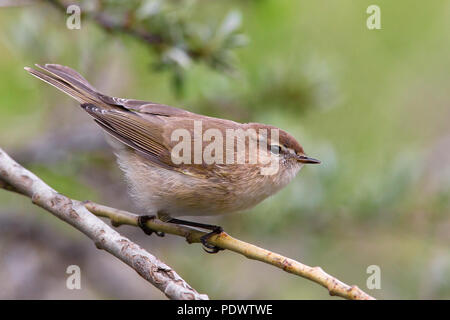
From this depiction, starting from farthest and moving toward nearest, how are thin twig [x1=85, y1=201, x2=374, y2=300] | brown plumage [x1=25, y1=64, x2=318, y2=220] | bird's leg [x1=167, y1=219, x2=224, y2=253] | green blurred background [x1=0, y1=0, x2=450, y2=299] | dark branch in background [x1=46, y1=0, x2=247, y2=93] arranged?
green blurred background [x1=0, y1=0, x2=450, y2=299]
dark branch in background [x1=46, y1=0, x2=247, y2=93]
brown plumage [x1=25, y1=64, x2=318, y2=220]
bird's leg [x1=167, y1=219, x2=224, y2=253]
thin twig [x1=85, y1=201, x2=374, y2=300]

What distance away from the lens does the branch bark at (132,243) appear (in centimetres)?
228

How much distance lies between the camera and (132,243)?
2.55 metres

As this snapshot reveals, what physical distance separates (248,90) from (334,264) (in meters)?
1.74

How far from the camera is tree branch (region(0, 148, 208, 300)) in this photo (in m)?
2.33

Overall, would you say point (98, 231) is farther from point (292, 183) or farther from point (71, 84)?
point (292, 183)

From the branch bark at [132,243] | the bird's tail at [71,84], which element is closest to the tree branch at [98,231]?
the branch bark at [132,243]

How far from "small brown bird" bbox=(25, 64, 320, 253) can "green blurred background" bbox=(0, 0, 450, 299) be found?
1.76ft

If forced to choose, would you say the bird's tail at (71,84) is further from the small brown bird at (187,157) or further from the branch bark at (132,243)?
the branch bark at (132,243)

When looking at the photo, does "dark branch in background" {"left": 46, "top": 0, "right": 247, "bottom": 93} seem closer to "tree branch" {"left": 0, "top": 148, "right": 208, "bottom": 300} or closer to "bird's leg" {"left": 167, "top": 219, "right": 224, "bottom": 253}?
"bird's leg" {"left": 167, "top": 219, "right": 224, "bottom": 253}

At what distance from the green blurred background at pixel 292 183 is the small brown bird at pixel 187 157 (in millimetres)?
535

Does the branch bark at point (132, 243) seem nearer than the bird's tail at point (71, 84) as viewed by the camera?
Yes

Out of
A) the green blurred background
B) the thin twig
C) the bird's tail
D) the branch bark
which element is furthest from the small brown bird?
the green blurred background

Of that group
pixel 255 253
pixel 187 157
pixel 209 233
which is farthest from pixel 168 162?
pixel 255 253

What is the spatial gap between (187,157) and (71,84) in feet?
2.93
